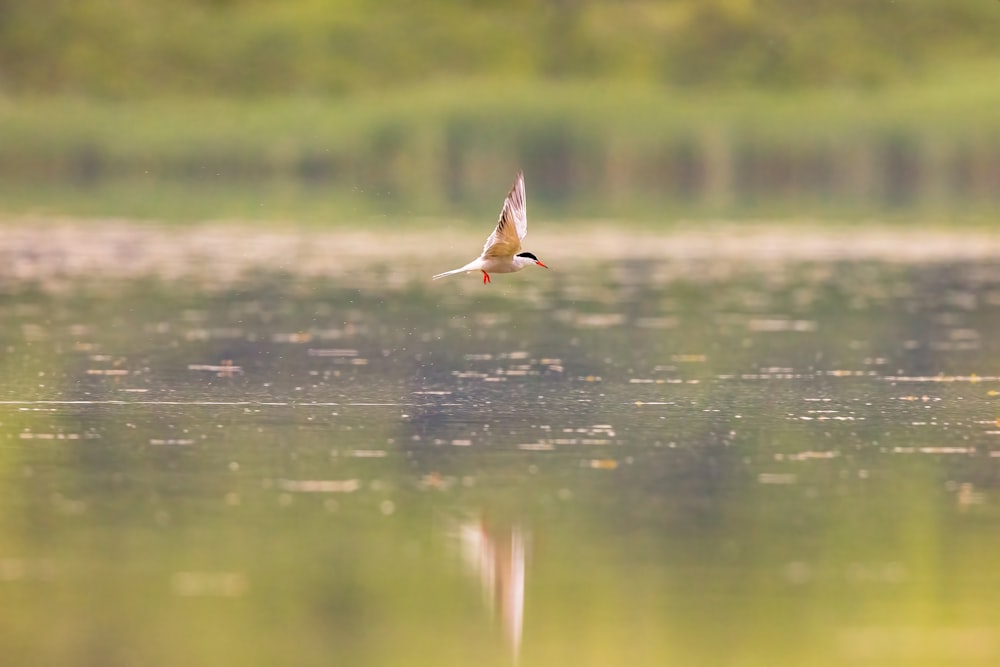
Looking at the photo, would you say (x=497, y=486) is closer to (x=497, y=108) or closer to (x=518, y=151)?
(x=518, y=151)

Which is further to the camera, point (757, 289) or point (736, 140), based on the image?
point (736, 140)

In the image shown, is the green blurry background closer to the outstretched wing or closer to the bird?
the bird

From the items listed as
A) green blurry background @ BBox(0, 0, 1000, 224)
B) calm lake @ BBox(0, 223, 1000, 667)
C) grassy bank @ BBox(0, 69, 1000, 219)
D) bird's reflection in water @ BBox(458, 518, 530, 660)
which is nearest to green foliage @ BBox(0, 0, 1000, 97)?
green blurry background @ BBox(0, 0, 1000, 224)

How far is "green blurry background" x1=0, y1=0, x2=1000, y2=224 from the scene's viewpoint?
60.3 m

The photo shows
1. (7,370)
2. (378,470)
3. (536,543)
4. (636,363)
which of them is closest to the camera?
(536,543)

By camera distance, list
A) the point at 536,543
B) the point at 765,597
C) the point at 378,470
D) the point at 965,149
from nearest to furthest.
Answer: the point at 765,597 < the point at 536,543 < the point at 378,470 < the point at 965,149

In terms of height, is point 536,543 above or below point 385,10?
below

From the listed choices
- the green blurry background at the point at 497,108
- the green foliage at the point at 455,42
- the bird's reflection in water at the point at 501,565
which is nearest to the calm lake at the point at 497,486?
the bird's reflection in water at the point at 501,565

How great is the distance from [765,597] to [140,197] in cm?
4816

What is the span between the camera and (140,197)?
5594 cm

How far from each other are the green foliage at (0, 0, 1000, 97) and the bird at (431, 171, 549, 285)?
97329 mm

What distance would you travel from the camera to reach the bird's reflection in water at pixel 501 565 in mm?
9070

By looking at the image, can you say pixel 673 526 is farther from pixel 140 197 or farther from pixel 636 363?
pixel 140 197

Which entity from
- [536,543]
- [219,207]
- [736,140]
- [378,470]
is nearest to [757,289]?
[378,470]
